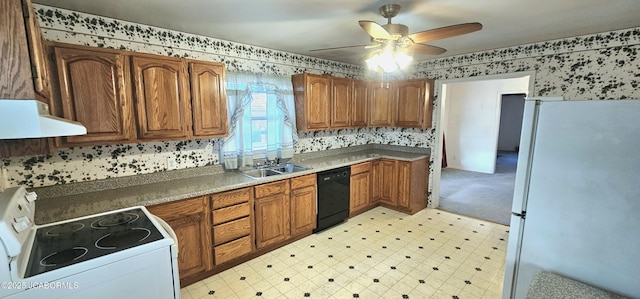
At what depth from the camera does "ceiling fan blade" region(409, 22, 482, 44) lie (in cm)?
176

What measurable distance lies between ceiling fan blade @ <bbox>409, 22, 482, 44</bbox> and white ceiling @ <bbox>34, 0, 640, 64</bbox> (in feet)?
0.80

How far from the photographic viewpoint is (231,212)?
2.64 metres

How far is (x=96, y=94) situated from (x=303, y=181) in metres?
2.12

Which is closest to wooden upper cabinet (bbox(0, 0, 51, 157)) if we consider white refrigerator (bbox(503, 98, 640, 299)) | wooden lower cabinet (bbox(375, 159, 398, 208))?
white refrigerator (bbox(503, 98, 640, 299))

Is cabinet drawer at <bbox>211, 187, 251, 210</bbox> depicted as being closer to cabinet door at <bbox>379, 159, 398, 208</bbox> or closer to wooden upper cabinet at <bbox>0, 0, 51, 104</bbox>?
wooden upper cabinet at <bbox>0, 0, 51, 104</bbox>

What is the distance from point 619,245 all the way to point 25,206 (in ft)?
10.1

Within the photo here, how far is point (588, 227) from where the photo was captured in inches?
49.9

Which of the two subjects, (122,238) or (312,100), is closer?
(122,238)

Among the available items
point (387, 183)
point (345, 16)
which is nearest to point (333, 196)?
point (387, 183)

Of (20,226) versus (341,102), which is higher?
(341,102)

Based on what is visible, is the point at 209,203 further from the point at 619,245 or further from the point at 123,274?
the point at 619,245

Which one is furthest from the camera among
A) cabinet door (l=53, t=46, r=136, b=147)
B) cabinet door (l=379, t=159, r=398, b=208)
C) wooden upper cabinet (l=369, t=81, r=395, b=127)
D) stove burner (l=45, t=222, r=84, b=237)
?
wooden upper cabinet (l=369, t=81, r=395, b=127)

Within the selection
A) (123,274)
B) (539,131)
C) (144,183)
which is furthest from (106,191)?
(539,131)

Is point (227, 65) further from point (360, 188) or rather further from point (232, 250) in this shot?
point (360, 188)
